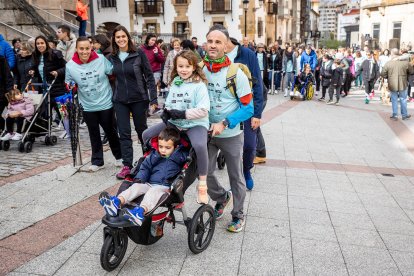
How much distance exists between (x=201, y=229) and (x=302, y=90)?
12305mm

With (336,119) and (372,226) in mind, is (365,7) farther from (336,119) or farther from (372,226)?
(372,226)

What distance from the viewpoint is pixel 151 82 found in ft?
18.2

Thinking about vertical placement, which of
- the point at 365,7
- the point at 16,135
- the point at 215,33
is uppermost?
the point at 365,7

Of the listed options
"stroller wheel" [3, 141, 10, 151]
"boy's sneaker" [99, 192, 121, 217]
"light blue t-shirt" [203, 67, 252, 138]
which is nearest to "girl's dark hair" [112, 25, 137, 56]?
"light blue t-shirt" [203, 67, 252, 138]

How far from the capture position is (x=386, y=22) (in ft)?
119

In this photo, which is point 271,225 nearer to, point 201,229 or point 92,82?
point 201,229

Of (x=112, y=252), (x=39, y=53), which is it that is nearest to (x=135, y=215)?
(x=112, y=252)

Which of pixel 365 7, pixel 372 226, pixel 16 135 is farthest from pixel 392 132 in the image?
pixel 365 7

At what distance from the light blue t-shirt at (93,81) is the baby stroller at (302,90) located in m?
10.5

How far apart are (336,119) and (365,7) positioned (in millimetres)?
32173

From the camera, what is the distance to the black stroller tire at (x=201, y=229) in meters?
3.47

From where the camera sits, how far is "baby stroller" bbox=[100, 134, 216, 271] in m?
3.15

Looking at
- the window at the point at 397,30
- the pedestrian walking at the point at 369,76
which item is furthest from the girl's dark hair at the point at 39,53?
the window at the point at 397,30

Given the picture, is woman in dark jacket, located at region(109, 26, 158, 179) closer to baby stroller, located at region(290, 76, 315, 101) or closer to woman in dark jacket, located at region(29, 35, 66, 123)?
woman in dark jacket, located at region(29, 35, 66, 123)
